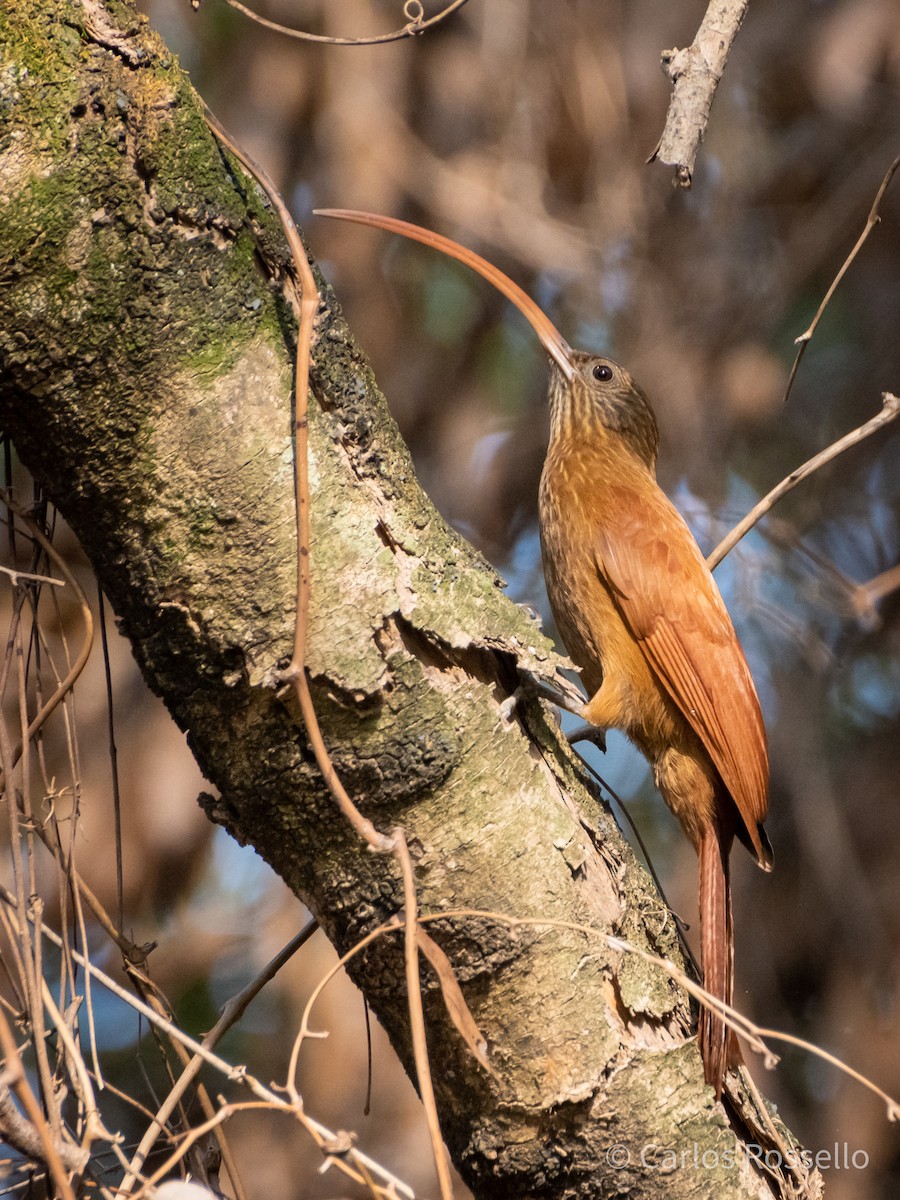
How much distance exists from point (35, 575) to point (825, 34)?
12.5 ft

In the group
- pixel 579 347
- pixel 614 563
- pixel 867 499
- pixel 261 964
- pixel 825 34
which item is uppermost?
pixel 825 34

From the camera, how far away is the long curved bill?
6.15ft

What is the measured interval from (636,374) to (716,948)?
240 cm

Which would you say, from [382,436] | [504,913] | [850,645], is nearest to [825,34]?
[850,645]

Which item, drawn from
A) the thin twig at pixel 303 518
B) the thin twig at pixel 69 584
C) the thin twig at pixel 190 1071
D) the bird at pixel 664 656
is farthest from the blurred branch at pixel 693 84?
the thin twig at pixel 190 1071

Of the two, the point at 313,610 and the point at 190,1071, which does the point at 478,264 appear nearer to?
the point at 313,610

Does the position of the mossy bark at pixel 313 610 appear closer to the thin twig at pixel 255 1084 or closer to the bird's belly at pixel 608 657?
the thin twig at pixel 255 1084

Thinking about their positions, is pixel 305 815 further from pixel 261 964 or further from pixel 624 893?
pixel 261 964

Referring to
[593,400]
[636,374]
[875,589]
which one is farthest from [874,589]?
[593,400]

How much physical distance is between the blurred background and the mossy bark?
84.0 inches

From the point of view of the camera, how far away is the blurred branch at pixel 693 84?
55.0 inches

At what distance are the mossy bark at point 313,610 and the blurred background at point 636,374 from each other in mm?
2135

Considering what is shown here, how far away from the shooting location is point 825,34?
424 cm

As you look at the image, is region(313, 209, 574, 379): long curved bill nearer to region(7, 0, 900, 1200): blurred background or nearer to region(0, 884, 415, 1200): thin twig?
region(7, 0, 900, 1200): blurred background
